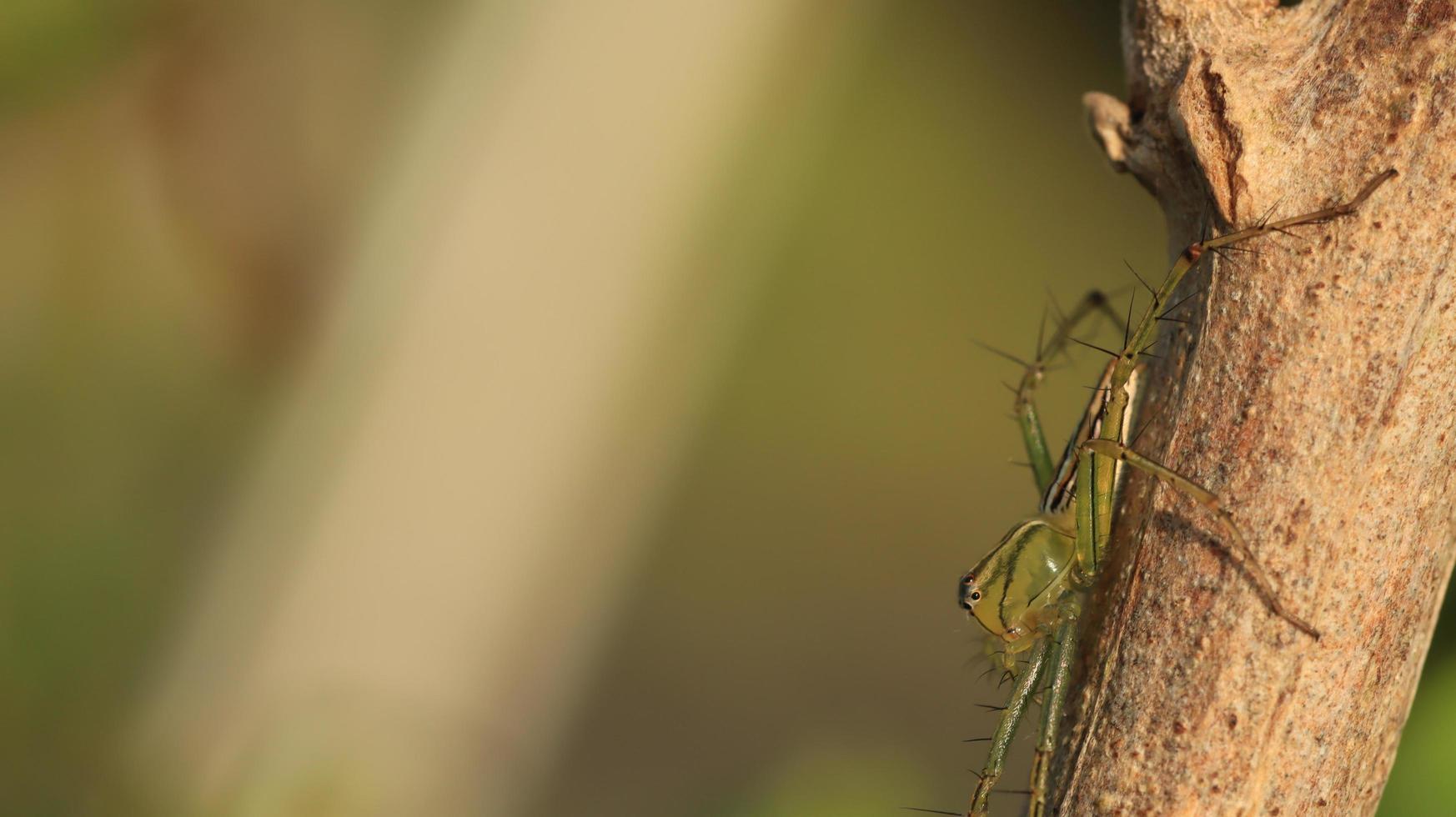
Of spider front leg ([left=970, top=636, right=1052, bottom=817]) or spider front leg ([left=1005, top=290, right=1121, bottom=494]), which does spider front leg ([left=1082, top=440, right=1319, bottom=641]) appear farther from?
spider front leg ([left=1005, top=290, right=1121, bottom=494])

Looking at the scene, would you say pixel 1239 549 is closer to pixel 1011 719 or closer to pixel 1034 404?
pixel 1011 719

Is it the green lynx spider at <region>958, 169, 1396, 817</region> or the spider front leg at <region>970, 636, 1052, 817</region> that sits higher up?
the green lynx spider at <region>958, 169, 1396, 817</region>

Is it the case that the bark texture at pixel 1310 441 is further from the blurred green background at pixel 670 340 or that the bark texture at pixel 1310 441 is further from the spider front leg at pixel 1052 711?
the blurred green background at pixel 670 340

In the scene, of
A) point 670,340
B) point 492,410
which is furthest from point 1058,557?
point 670,340

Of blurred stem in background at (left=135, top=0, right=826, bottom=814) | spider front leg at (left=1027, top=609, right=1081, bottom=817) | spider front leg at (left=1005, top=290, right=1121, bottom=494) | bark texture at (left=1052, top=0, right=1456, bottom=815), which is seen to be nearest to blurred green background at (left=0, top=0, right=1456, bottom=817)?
blurred stem in background at (left=135, top=0, right=826, bottom=814)

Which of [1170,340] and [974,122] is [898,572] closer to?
[974,122]

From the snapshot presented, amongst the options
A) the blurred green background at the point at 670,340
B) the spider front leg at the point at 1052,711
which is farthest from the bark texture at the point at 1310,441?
the blurred green background at the point at 670,340
